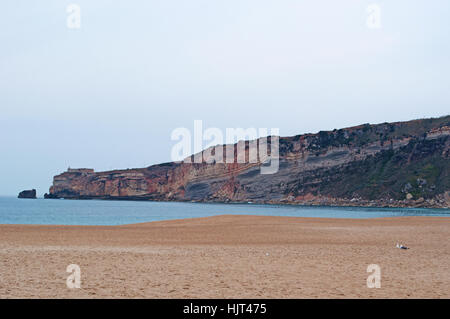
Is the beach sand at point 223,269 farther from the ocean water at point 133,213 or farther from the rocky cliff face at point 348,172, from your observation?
the rocky cliff face at point 348,172

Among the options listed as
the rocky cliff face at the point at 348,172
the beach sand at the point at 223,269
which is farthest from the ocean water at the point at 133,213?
the rocky cliff face at the point at 348,172

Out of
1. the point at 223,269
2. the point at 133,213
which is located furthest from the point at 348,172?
the point at 223,269

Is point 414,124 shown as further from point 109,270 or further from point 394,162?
point 109,270

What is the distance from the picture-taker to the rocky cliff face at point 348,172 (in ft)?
408

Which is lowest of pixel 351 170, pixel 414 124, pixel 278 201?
pixel 278 201

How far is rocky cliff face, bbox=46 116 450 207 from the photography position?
124 metres

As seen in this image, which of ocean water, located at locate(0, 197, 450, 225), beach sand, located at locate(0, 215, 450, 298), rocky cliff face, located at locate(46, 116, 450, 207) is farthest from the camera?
rocky cliff face, located at locate(46, 116, 450, 207)

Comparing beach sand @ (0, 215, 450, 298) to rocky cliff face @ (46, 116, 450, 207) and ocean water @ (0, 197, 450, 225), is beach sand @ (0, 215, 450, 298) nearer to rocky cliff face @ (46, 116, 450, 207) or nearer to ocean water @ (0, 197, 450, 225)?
ocean water @ (0, 197, 450, 225)

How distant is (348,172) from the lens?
139500 millimetres

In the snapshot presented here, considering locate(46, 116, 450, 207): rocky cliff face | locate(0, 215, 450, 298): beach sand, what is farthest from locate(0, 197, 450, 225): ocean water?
locate(46, 116, 450, 207): rocky cliff face

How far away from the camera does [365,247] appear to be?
18.7m

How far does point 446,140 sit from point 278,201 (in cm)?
4716

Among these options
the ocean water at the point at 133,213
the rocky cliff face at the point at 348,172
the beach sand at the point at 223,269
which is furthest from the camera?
the rocky cliff face at the point at 348,172
